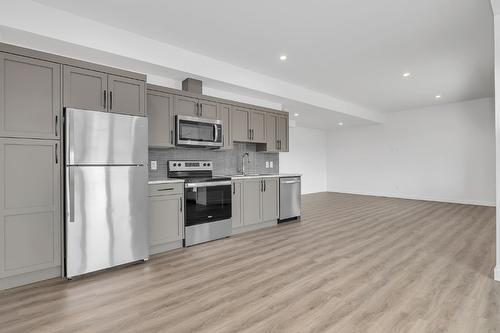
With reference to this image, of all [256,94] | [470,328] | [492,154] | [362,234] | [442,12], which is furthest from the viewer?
[492,154]

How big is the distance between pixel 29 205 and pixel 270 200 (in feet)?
11.6

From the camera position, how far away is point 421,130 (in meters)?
8.21

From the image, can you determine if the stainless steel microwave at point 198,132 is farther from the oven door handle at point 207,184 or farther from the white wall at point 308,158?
the white wall at point 308,158

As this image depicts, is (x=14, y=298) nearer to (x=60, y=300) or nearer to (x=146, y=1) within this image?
(x=60, y=300)

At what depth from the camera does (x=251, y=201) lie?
4.71 m

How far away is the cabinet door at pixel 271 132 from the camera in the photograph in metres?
5.39

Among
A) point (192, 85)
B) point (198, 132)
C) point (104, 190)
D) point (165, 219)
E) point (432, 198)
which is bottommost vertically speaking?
point (432, 198)

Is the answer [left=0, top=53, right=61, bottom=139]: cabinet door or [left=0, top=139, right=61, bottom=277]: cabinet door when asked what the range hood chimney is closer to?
[left=0, top=53, right=61, bottom=139]: cabinet door

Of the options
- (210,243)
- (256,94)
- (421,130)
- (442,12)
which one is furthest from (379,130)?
(210,243)

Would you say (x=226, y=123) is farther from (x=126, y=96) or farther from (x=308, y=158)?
(x=308, y=158)

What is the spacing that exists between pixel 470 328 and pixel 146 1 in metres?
4.01

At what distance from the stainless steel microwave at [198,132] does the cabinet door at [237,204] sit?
743mm

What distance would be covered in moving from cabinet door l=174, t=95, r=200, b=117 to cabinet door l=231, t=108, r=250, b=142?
76 centimetres

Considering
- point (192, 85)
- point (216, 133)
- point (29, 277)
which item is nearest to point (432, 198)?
point (216, 133)
